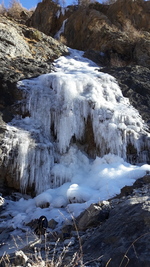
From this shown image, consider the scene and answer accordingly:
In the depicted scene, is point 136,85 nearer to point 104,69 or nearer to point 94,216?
point 104,69

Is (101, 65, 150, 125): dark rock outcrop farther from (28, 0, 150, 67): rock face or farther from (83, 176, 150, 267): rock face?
(83, 176, 150, 267): rock face

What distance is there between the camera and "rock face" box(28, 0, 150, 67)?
15.8m

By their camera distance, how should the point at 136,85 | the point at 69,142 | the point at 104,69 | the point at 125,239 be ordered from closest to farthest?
1. the point at 125,239
2. the point at 69,142
3. the point at 136,85
4. the point at 104,69

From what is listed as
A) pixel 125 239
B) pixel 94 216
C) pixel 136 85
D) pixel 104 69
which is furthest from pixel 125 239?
pixel 104 69

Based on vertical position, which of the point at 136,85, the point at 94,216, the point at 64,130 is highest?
the point at 136,85

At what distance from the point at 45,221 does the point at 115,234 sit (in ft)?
7.84

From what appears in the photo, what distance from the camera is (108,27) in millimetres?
17406

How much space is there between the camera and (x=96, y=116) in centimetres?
878

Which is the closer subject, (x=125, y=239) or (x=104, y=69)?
(x=125, y=239)

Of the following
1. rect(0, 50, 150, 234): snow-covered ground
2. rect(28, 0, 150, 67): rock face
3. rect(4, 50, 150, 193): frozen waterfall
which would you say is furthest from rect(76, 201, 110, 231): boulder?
rect(28, 0, 150, 67): rock face

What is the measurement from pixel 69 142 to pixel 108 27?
11.5m

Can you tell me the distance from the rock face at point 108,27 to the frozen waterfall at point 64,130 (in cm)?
652

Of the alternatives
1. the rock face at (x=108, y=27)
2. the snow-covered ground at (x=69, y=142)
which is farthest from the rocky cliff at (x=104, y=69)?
the snow-covered ground at (x=69, y=142)

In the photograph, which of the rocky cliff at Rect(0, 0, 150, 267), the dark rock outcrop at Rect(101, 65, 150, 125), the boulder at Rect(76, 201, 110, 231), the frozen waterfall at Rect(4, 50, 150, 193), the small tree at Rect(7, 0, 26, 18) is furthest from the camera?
the small tree at Rect(7, 0, 26, 18)
